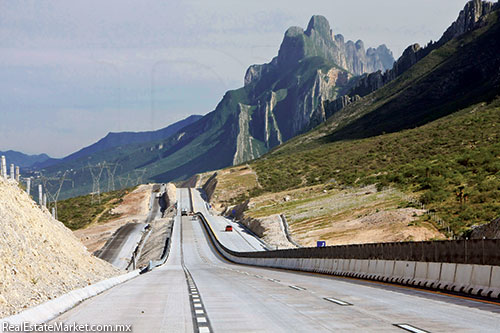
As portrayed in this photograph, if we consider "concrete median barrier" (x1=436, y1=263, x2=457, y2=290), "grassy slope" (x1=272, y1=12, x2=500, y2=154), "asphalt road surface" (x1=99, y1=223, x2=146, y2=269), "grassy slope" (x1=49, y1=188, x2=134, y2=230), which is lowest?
"asphalt road surface" (x1=99, y1=223, x2=146, y2=269)

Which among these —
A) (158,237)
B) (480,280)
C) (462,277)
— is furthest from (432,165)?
(480,280)

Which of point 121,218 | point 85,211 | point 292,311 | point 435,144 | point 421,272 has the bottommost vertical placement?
point 121,218

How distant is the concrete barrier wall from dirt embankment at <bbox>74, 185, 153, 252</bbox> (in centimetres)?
6382

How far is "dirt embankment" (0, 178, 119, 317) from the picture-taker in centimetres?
1839

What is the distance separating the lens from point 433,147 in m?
113

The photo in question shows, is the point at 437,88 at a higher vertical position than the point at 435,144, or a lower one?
higher

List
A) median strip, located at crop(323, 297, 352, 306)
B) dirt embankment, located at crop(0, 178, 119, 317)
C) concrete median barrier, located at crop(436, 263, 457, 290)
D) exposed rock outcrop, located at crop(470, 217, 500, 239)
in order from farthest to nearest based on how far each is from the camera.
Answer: exposed rock outcrop, located at crop(470, 217, 500, 239) < concrete median barrier, located at crop(436, 263, 457, 290) < dirt embankment, located at crop(0, 178, 119, 317) < median strip, located at crop(323, 297, 352, 306)

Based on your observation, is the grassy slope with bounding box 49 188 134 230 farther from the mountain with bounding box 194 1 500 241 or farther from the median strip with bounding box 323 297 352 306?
the median strip with bounding box 323 297 352 306

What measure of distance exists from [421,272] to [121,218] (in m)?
114

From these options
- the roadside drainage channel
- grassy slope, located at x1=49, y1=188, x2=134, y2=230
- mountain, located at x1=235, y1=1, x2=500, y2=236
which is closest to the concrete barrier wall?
mountain, located at x1=235, y1=1, x2=500, y2=236

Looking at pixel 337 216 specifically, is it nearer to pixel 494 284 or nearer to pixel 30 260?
pixel 30 260

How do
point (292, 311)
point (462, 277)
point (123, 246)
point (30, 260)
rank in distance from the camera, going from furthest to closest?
point (123, 246)
point (30, 260)
point (462, 277)
point (292, 311)

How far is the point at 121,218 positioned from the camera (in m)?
132

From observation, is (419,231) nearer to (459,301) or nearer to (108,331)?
(459,301)
